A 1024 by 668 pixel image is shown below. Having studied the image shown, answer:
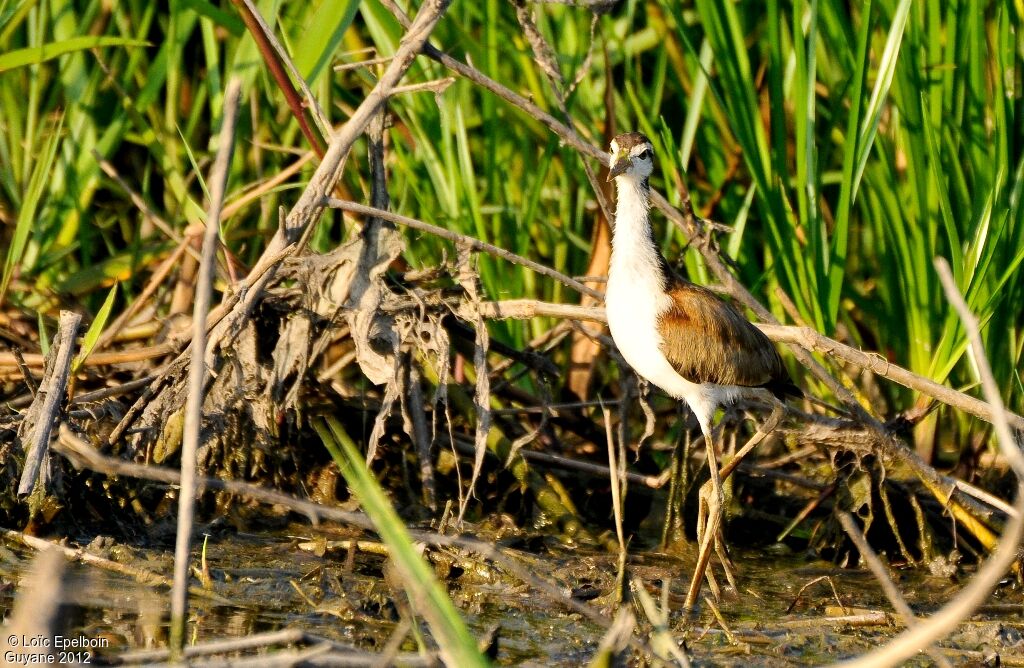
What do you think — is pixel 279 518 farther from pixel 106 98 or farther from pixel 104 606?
pixel 106 98

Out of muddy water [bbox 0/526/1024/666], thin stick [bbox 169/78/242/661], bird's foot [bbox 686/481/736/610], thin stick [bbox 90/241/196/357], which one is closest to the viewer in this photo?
thin stick [bbox 169/78/242/661]

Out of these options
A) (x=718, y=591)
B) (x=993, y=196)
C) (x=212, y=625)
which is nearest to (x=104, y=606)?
(x=212, y=625)

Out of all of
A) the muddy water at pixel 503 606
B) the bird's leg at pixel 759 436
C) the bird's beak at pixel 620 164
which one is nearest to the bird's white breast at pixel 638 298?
the bird's beak at pixel 620 164

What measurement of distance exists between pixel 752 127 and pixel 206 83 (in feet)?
8.46

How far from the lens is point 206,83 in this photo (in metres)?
5.74

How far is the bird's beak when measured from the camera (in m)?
4.16

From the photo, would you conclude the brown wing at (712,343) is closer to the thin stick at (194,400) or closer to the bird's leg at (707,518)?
the bird's leg at (707,518)

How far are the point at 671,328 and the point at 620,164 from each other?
58cm

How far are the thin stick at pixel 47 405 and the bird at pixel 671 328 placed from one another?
5.88 feet

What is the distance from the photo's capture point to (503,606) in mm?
4055

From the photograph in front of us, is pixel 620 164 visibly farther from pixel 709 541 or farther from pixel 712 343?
pixel 709 541

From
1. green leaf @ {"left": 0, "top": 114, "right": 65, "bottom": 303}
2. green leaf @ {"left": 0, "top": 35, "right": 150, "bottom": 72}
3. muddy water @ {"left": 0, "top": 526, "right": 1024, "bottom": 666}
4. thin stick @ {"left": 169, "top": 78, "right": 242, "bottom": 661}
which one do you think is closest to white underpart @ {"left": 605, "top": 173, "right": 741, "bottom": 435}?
muddy water @ {"left": 0, "top": 526, "right": 1024, "bottom": 666}

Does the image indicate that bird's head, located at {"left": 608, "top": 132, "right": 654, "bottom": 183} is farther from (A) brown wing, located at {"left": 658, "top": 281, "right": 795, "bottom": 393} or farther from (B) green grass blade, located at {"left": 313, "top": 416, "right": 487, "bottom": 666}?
(B) green grass blade, located at {"left": 313, "top": 416, "right": 487, "bottom": 666}

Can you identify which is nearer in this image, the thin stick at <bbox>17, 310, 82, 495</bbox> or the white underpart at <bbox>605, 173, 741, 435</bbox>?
the thin stick at <bbox>17, 310, 82, 495</bbox>
